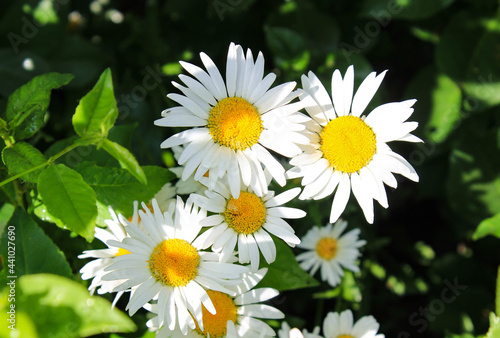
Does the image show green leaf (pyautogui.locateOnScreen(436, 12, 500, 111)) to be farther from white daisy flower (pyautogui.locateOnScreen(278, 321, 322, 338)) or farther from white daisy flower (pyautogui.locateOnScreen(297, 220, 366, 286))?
white daisy flower (pyautogui.locateOnScreen(278, 321, 322, 338))

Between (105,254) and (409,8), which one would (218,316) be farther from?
(409,8)

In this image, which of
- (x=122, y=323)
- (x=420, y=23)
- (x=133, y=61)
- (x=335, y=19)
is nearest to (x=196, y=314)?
(x=122, y=323)

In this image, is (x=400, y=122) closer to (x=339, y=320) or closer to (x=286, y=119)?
(x=286, y=119)

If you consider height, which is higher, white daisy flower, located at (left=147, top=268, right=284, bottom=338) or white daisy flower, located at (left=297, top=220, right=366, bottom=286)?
white daisy flower, located at (left=147, top=268, right=284, bottom=338)

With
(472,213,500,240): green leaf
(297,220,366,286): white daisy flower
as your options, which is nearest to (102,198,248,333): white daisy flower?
(297,220,366,286): white daisy flower

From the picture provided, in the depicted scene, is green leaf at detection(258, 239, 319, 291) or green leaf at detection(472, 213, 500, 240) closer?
green leaf at detection(258, 239, 319, 291)

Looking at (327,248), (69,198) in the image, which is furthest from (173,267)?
(327,248)
